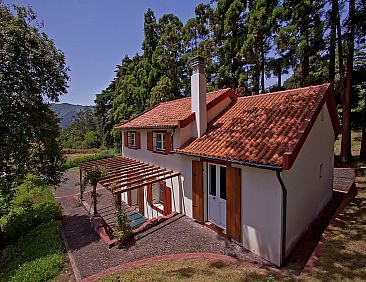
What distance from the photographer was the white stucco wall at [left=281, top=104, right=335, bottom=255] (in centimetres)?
827

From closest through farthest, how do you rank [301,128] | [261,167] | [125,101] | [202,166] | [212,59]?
[261,167], [301,128], [202,166], [212,59], [125,101]

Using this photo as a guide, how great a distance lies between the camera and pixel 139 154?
18016mm

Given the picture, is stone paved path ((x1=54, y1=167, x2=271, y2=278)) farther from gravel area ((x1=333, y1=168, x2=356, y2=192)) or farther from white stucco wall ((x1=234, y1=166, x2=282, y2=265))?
gravel area ((x1=333, y1=168, x2=356, y2=192))

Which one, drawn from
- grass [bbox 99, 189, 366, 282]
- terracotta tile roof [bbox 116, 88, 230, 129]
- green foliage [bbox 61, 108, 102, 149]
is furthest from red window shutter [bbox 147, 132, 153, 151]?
green foliage [bbox 61, 108, 102, 149]

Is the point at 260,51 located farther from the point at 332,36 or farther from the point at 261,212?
the point at 261,212

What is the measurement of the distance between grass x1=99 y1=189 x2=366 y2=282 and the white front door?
2.68 meters

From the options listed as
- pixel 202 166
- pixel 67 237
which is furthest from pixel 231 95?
pixel 67 237

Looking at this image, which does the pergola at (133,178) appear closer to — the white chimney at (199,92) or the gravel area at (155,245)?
the gravel area at (155,245)

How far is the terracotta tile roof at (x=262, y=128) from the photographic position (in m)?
8.30

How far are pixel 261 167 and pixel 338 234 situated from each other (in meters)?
4.39

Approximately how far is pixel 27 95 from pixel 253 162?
11.4m

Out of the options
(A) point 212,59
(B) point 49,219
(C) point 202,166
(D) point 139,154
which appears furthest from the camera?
(A) point 212,59

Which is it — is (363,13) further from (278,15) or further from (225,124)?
(225,124)

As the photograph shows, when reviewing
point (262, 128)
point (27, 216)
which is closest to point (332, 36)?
point (262, 128)
